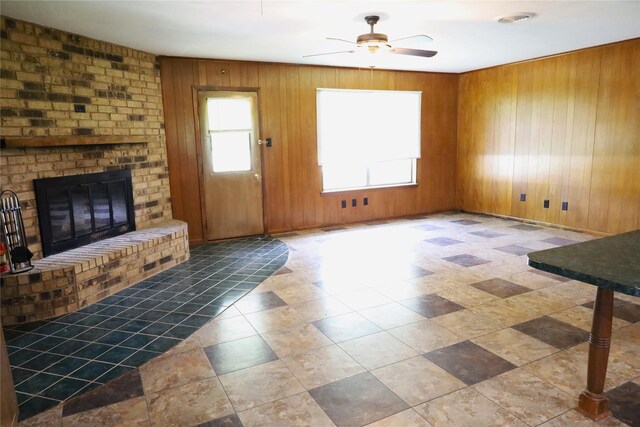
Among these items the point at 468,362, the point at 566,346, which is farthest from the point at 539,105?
the point at 468,362

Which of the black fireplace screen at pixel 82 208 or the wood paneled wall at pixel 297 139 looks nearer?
the black fireplace screen at pixel 82 208

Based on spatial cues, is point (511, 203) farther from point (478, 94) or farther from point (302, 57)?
point (302, 57)

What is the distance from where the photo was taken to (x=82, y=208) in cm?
409

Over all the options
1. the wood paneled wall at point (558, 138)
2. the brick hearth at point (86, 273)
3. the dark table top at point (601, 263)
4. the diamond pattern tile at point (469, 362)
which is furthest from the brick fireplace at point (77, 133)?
the wood paneled wall at point (558, 138)

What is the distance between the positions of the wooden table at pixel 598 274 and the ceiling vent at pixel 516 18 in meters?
2.51

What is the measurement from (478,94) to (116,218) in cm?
569

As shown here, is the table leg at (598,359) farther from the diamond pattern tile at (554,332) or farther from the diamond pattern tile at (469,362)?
the diamond pattern tile at (554,332)

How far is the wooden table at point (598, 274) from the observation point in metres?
1.73

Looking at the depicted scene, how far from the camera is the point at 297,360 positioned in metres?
2.60

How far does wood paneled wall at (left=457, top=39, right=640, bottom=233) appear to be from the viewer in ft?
16.9

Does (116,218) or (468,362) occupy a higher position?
(116,218)

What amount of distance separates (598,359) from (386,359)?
1.10m

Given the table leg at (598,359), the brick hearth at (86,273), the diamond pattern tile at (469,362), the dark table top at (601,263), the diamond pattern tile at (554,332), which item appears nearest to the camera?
the dark table top at (601,263)

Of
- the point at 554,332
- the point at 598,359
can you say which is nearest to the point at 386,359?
the point at 598,359
